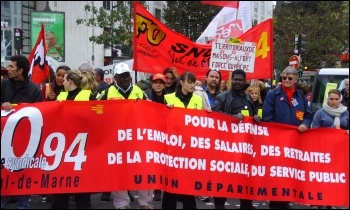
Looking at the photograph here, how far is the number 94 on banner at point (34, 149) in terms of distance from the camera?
6527mm

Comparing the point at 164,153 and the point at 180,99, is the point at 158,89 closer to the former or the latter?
the point at 180,99

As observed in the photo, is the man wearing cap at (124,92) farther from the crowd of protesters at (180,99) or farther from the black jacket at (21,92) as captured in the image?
the black jacket at (21,92)

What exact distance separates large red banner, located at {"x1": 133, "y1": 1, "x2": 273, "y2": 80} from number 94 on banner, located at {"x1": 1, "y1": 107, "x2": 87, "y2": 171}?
9.25ft

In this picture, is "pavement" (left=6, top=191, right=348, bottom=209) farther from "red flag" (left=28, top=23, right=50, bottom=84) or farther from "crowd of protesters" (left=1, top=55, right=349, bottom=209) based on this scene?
"red flag" (left=28, top=23, right=50, bottom=84)

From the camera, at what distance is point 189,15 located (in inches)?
1585

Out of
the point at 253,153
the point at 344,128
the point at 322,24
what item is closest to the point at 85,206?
the point at 253,153

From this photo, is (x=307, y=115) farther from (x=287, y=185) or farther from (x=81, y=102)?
(x=81, y=102)

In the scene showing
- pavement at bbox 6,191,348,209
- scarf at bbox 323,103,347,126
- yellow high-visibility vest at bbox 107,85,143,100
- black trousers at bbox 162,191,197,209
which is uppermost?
yellow high-visibility vest at bbox 107,85,143,100

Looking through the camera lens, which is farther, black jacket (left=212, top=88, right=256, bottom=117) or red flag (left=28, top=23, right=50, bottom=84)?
red flag (left=28, top=23, right=50, bottom=84)

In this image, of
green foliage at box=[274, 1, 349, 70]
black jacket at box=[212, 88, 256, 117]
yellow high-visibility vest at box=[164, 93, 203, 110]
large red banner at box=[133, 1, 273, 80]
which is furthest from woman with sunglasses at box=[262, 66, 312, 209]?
green foliage at box=[274, 1, 349, 70]

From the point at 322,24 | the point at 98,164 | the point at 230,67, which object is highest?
the point at 322,24

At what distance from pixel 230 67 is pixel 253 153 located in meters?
3.15

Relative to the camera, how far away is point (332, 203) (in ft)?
21.9

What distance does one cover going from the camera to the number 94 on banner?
653 cm
